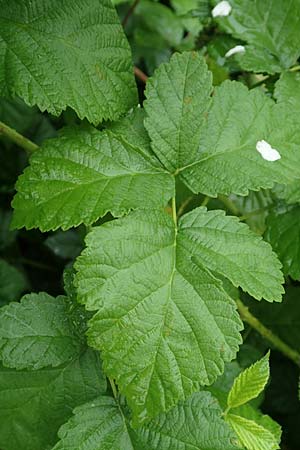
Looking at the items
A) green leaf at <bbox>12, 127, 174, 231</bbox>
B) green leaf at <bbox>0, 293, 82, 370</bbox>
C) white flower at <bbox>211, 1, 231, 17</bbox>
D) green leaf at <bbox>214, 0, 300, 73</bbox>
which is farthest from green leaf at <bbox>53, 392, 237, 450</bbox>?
white flower at <bbox>211, 1, 231, 17</bbox>

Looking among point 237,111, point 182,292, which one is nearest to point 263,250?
point 182,292

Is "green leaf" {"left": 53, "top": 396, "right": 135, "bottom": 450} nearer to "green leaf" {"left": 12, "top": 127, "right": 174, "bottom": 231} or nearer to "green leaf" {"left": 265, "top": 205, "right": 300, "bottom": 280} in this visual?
"green leaf" {"left": 12, "top": 127, "right": 174, "bottom": 231}

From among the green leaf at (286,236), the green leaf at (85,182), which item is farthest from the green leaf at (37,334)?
the green leaf at (286,236)

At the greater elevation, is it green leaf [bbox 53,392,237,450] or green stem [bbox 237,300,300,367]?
green leaf [bbox 53,392,237,450]

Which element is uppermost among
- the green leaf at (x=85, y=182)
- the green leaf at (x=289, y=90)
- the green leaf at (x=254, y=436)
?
the green leaf at (x=289, y=90)

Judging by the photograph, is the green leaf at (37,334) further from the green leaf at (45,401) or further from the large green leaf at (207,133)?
the large green leaf at (207,133)

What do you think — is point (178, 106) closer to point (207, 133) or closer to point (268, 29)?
point (207, 133)

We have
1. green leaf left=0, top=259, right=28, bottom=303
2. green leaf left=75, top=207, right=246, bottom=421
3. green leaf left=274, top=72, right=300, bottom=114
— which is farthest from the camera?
green leaf left=0, top=259, right=28, bottom=303
